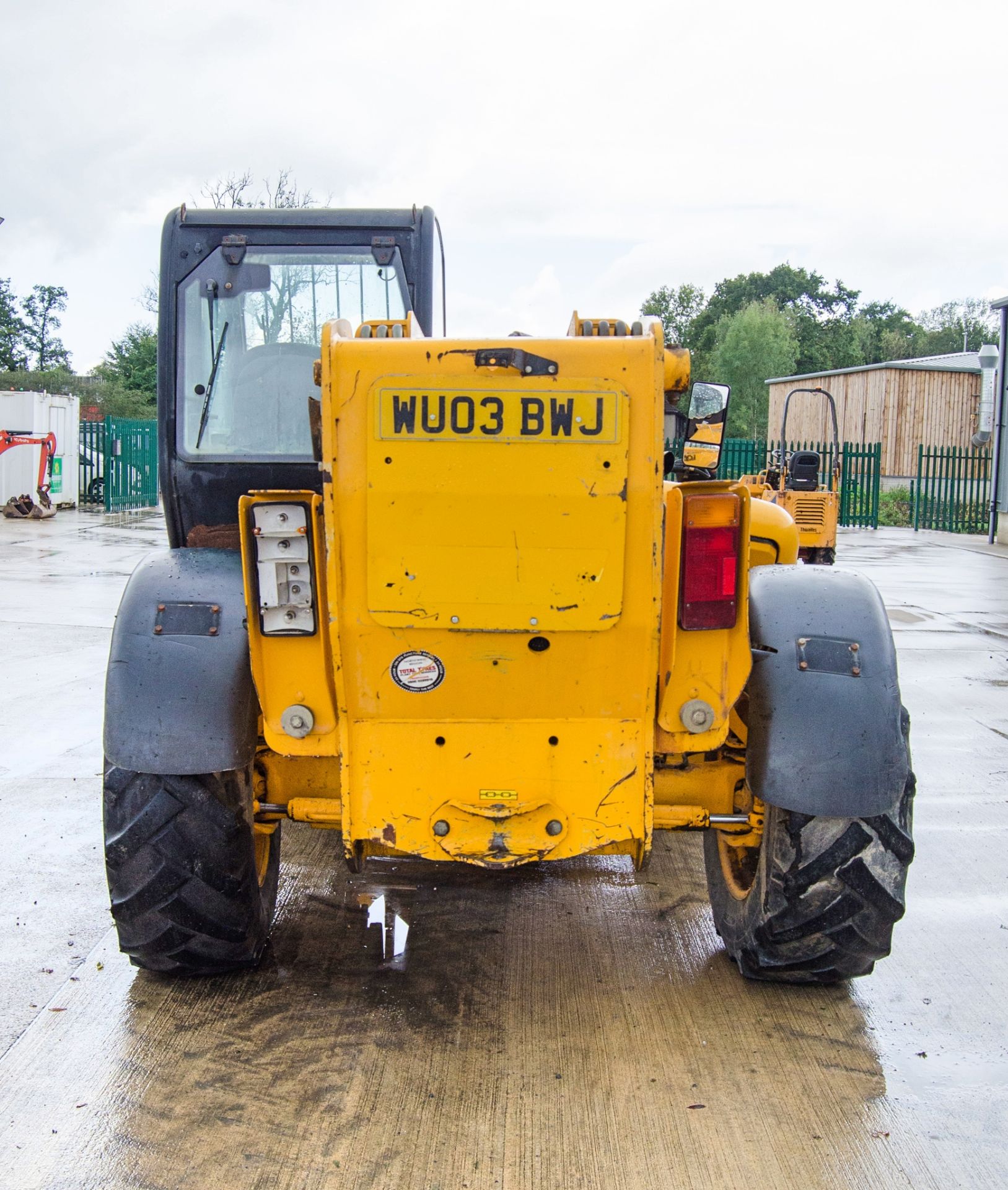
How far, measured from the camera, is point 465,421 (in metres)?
2.71

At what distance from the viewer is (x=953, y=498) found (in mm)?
26016

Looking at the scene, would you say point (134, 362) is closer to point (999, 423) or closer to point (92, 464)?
point (92, 464)

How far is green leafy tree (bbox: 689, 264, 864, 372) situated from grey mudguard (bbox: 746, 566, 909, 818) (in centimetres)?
4472

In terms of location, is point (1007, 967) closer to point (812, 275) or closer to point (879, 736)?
point (879, 736)

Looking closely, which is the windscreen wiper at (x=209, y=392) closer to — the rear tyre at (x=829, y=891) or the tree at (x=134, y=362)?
the rear tyre at (x=829, y=891)

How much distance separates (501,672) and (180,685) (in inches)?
34.3

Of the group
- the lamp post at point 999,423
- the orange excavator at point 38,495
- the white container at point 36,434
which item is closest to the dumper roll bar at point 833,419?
the lamp post at point 999,423

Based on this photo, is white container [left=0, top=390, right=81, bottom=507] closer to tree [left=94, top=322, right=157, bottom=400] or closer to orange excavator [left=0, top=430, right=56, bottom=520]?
orange excavator [left=0, top=430, right=56, bottom=520]

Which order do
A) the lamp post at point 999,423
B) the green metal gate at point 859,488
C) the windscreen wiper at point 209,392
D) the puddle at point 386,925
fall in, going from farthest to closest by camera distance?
the green metal gate at point 859,488
the lamp post at point 999,423
the windscreen wiper at point 209,392
the puddle at point 386,925

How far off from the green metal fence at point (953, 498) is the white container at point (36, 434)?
18138mm

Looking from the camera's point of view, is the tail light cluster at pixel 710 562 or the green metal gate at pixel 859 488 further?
the green metal gate at pixel 859 488

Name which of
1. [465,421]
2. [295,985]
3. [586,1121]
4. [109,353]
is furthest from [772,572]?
[109,353]

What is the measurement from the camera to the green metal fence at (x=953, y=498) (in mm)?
25594

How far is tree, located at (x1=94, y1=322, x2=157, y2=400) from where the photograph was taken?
4144 cm
